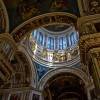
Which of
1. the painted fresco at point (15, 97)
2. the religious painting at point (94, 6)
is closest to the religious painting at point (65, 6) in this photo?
the religious painting at point (94, 6)

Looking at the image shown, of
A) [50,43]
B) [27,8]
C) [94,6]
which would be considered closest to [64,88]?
[50,43]

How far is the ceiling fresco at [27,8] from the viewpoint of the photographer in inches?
464

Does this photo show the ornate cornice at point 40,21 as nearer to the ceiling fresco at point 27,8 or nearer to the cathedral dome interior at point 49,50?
the cathedral dome interior at point 49,50

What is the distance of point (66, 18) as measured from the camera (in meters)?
11.7

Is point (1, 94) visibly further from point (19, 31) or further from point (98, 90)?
point (98, 90)

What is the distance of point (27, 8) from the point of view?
12.2m

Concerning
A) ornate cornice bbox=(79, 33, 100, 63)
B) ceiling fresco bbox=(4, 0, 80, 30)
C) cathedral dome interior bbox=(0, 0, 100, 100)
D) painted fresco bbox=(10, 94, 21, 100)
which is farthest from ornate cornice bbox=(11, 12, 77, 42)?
painted fresco bbox=(10, 94, 21, 100)

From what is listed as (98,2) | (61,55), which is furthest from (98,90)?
(61,55)

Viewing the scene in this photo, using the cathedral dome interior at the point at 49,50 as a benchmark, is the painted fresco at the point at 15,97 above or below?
below

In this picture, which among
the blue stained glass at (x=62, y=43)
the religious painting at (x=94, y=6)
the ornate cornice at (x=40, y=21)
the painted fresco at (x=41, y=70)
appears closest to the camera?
the religious painting at (x=94, y=6)

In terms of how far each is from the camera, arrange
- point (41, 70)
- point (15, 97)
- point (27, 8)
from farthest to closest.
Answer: point (41, 70) < point (15, 97) < point (27, 8)

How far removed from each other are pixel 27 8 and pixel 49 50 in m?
9.30

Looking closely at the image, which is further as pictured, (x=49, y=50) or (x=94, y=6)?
(x=49, y=50)

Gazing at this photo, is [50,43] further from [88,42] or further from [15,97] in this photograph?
[88,42]
